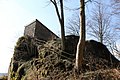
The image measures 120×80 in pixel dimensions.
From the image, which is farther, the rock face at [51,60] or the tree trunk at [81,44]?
the rock face at [51,60]

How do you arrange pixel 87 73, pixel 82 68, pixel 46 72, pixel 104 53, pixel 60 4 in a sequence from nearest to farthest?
pixel 87 73 → pixel 82 68 → pixel 46 72 → pixel 60 4 → pixel 104 53

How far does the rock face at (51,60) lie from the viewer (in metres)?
13.7

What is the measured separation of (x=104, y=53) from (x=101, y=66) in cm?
500

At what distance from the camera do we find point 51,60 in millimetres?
15352

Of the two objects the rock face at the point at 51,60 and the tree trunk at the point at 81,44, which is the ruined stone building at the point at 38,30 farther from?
the tree trunk at the point at 81,44

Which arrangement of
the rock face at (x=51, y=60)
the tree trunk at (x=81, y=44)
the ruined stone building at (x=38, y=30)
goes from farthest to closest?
the ruined stone building at (x=38, y=30) → the rock face at (x=51, y=60) → the tree trunk at (x=81, y=44)

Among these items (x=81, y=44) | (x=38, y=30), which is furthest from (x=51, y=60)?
(x=38, y=30)

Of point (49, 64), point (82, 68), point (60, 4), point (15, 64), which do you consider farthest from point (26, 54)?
point (82, 68)

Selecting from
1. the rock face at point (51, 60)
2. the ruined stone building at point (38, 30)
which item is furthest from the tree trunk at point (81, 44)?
the ruined stone building at point (38, 30)

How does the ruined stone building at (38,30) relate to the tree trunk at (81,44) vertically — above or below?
above

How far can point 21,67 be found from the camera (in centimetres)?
1689

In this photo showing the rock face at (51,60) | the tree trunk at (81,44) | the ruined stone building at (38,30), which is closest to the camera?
the tree trunk at (81,44)

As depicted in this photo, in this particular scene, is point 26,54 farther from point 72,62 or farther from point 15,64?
point 72,62

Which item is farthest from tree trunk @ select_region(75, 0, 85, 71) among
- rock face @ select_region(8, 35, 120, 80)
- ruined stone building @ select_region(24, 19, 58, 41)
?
ruined stone building @ select_region(24, 19, 58, 41)
